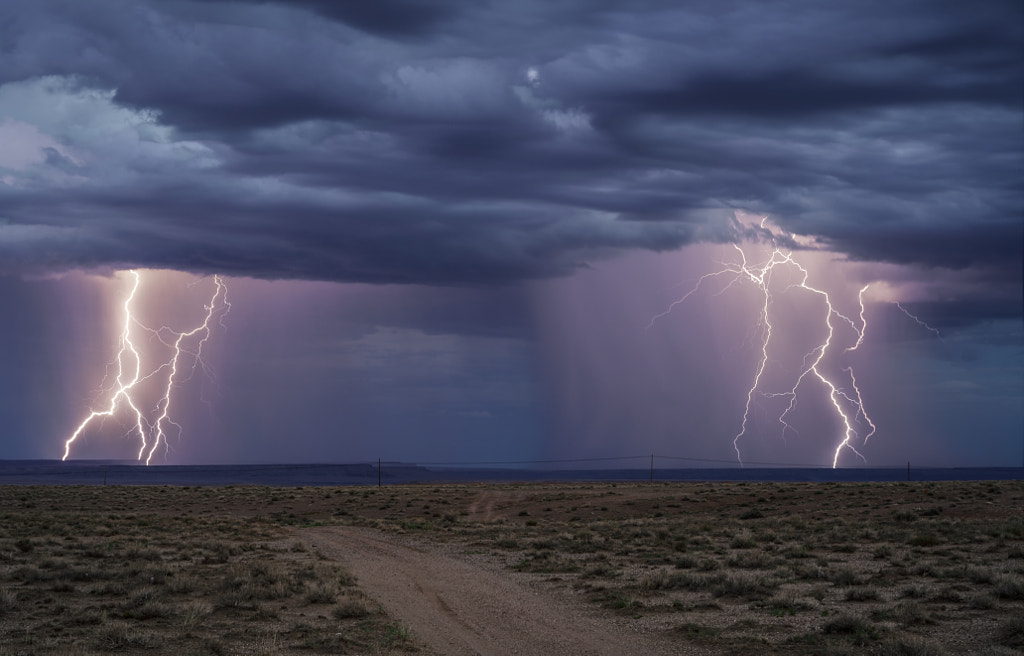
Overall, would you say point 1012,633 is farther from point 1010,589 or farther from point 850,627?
point 1010,589

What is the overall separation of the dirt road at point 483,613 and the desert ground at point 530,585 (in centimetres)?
8

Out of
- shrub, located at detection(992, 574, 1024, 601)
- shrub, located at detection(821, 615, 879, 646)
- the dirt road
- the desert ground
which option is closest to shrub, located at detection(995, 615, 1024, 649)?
the desert ground

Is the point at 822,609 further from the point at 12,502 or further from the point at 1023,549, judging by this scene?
the point at 12,502

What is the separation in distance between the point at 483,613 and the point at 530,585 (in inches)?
188

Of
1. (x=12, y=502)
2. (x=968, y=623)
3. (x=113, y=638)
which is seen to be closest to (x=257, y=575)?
(x=113, y=638)

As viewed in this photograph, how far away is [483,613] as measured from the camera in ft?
63.4

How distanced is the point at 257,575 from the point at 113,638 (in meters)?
7.51

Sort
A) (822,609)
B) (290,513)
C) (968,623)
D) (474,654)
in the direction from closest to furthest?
1. (474,654)
2. (968,623)
3. (822,609)
4. (290,513)

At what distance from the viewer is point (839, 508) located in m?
47.8

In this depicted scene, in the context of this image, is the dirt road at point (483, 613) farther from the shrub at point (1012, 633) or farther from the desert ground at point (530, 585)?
the shrub at point (1012, 633)

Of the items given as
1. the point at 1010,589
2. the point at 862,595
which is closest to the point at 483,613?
the point at 862,595

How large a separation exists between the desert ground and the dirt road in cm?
8

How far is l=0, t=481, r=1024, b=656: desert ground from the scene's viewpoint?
53.4 ft

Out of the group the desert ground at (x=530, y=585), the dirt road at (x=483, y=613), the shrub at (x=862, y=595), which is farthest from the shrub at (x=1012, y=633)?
the dirt road at (x=483, y=613)
